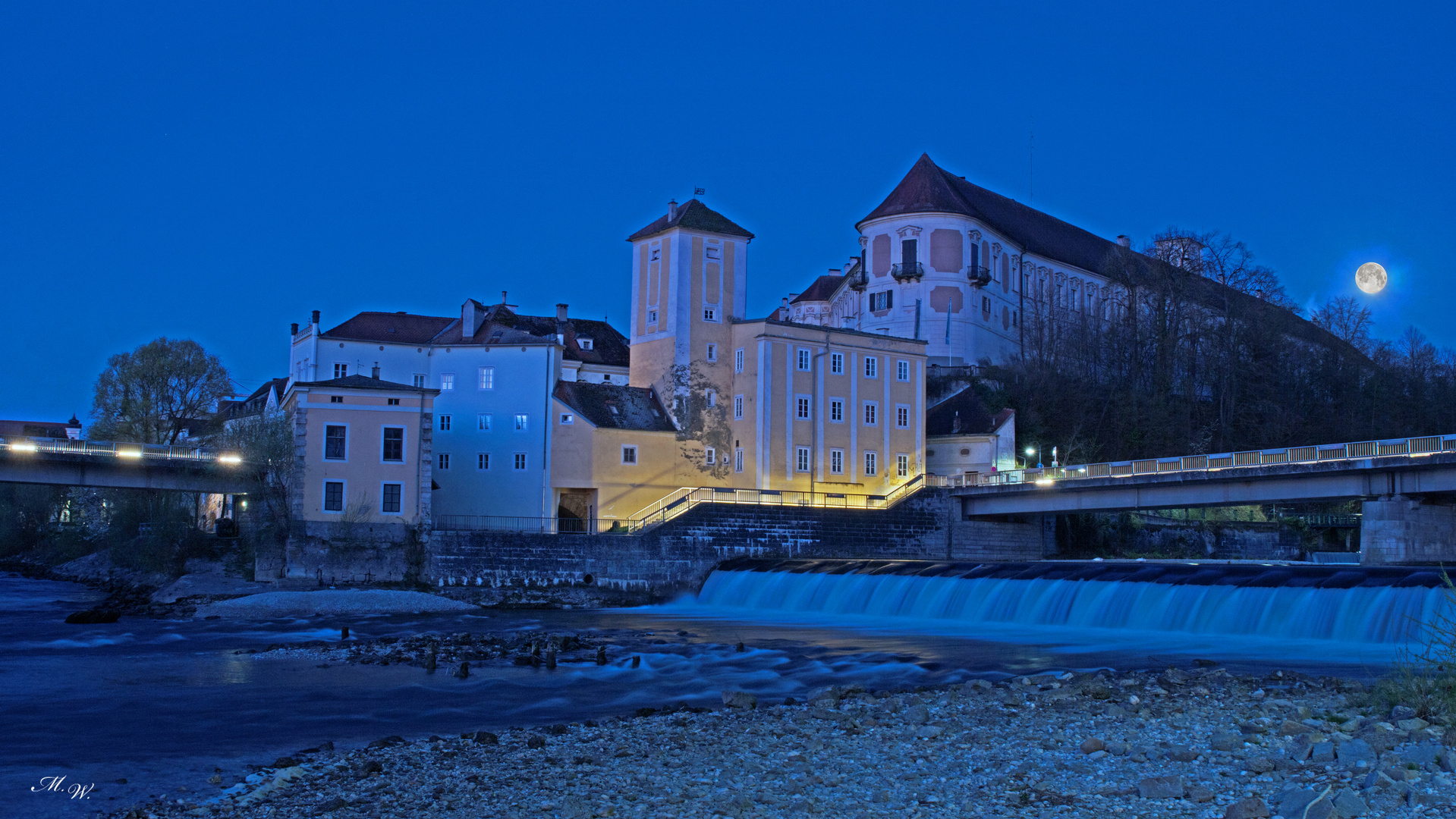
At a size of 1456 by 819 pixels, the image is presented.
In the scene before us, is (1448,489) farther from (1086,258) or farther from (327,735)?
(1086,258)

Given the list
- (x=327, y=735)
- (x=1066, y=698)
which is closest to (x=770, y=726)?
(x=1066, y=698)

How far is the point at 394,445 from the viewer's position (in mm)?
49625

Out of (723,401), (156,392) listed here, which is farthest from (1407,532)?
(156,392)

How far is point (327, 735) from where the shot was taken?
62.1ft

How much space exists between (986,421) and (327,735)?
162 feet

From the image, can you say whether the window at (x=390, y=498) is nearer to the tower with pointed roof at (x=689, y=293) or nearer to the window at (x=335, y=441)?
the window at (x=335, y=441)

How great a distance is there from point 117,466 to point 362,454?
30.8ft

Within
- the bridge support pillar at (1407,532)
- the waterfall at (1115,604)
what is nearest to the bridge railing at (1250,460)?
the bridge support pillar at (1407,532)

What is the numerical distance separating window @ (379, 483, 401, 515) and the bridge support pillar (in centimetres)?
3424

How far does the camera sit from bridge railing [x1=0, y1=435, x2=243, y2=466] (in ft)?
154

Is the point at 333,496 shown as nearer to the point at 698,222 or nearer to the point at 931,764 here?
the point at 698,222

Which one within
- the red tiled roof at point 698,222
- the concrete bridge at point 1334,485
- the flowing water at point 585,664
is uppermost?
the red tiled roof at point 698,222

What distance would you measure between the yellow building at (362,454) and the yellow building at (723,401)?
29.1ft

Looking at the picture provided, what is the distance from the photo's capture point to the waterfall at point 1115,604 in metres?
29.5
